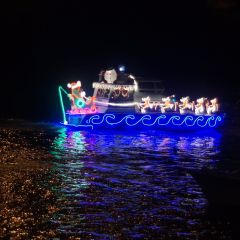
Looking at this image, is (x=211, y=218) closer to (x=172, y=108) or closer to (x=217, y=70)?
(x=172, y=108)

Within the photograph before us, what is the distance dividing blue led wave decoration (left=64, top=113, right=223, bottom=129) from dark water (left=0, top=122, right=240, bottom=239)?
3733mm

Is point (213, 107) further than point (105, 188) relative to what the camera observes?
Yes

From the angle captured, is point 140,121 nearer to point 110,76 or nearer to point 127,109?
point 127,109

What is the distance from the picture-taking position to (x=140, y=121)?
28.9 meters

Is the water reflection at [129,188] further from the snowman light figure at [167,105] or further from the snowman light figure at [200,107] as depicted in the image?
the snowman light figure at [200,107]

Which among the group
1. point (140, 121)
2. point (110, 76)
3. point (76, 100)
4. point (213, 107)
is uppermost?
point (110, 76)

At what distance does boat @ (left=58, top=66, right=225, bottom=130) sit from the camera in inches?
1117

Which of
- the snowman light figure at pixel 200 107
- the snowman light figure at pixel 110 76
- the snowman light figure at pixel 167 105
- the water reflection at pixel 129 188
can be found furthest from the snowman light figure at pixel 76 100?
the snowman light figure at pixel 200 107

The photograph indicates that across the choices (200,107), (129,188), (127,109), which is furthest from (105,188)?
(200,107)

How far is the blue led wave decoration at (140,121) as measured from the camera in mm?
28125

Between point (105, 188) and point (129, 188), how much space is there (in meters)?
0.61

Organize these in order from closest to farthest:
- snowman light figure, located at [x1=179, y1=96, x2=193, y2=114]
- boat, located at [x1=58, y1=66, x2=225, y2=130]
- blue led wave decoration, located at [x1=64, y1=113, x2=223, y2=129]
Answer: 1. blue led wave decoration, located at [x1=64, y1=113, x2=223, y2=129]
2. boat, located at [x1=58, y1=66, x2=225, y2=130]
3. snowman light figure, located at [x1=179, y1=96, x2=193, y2=114]

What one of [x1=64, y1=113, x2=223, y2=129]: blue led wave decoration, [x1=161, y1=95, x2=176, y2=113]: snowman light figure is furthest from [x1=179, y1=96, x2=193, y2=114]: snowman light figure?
[x1=64, y1=113, x2=223, y2=129]: blue led wave decoration

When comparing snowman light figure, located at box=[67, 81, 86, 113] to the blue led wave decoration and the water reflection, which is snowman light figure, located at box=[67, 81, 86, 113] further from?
the water reflection
